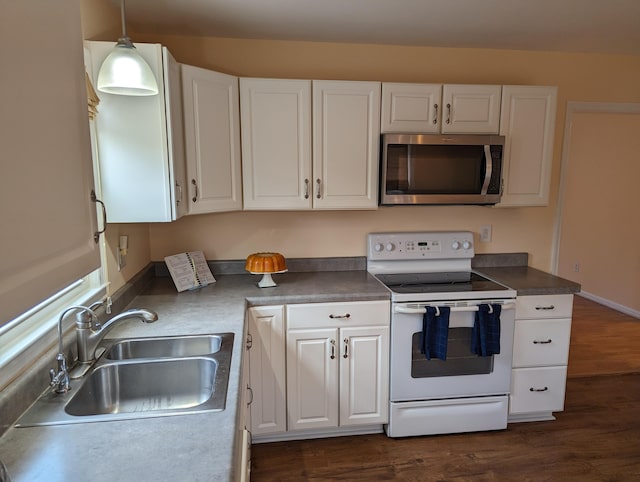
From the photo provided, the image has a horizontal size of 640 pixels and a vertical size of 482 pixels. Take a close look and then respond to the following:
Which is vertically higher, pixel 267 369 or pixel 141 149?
pixel 141 149

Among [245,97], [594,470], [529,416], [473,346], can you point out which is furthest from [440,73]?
[594,470]

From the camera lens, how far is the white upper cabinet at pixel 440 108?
2.47 m

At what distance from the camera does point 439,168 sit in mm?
2480

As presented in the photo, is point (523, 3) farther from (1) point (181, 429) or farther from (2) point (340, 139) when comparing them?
(1) point (181, 429)

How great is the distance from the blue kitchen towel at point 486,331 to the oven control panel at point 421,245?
0.56m

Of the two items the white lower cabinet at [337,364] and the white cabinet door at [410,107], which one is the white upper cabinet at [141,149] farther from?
the white cabinet door at [410,107]

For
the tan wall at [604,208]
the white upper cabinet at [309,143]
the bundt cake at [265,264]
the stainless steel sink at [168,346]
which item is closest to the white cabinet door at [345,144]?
the white upper cabinet at [309,143]

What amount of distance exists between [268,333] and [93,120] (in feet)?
4.38

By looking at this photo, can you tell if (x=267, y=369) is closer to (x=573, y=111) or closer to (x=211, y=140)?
(x=211, y=140)

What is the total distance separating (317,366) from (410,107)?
5.24 feet

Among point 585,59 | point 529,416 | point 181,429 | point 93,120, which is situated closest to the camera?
point 181,429

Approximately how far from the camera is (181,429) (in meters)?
1.07

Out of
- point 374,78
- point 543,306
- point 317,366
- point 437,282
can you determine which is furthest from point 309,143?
point 543,306

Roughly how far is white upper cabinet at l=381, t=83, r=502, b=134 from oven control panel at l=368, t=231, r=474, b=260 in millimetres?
684
